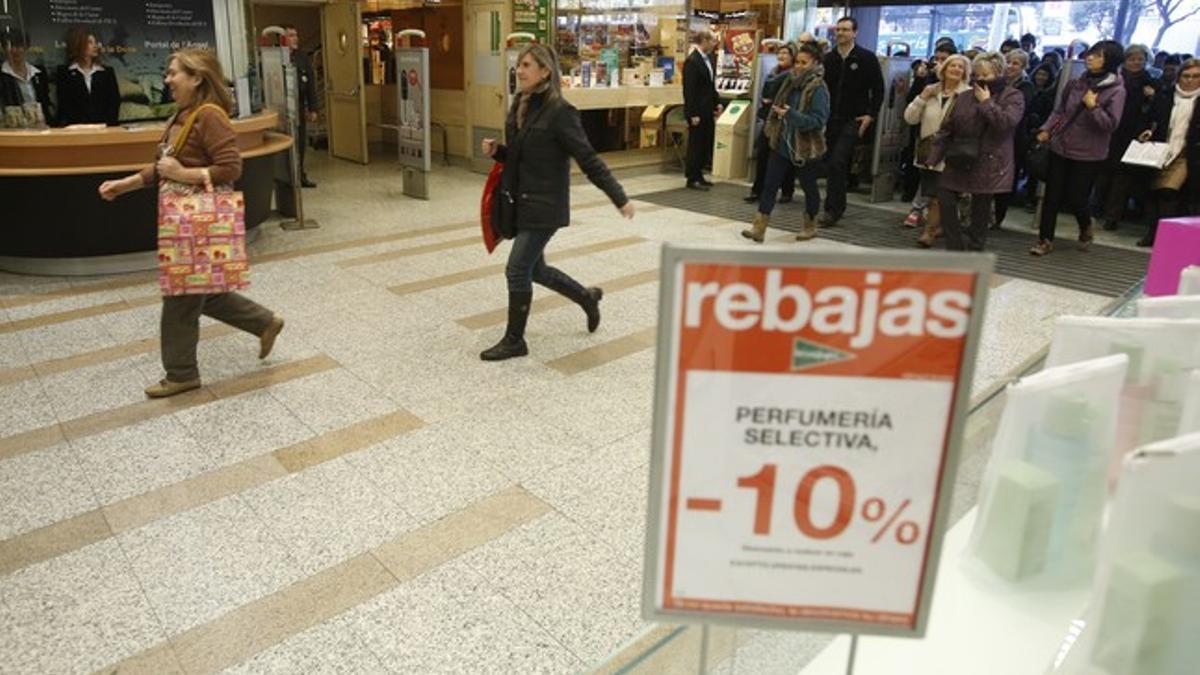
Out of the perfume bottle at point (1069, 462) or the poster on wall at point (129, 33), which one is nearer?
the perfume bottle at point (1069, 462)

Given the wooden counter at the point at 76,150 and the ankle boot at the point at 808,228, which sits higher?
the wooden counter at the point at 76,150

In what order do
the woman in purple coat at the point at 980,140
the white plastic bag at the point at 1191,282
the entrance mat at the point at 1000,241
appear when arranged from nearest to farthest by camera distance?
the white plastic bag at the point at 1191,282, the woman in purple coat at the point at 980,140, the entrance mat at the point at 1000,241

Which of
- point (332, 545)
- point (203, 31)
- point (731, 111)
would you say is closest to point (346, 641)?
point (332, 545)

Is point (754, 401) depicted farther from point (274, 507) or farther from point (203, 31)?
point (203, 31)

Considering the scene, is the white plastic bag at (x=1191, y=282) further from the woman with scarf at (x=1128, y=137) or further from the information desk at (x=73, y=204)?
the woman with scarf at (x=1128, y=137)

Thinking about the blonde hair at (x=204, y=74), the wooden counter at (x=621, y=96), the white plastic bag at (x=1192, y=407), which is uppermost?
the blonde hair at (x=204, y=74)

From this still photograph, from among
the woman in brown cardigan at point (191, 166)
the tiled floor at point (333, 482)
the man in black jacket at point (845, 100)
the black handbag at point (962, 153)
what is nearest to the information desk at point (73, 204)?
the tiled floor at point (333, 482)

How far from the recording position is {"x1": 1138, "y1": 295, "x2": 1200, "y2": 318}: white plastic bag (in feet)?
4.69

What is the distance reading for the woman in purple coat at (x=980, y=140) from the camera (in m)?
5.54


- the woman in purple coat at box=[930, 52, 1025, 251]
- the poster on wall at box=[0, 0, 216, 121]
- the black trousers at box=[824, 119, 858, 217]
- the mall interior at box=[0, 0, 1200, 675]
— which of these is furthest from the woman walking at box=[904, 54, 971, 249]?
the poster on wall at box=[0, 0, 216, 121]

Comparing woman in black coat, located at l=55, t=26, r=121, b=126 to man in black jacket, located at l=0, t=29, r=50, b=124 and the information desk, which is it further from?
the information desk

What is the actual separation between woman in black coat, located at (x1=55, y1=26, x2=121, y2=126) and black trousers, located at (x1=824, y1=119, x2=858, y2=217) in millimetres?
5946

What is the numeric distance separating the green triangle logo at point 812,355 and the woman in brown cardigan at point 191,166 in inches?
126

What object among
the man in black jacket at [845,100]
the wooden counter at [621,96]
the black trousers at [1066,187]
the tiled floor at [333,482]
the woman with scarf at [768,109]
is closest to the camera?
the tiled floor at [333,482]
